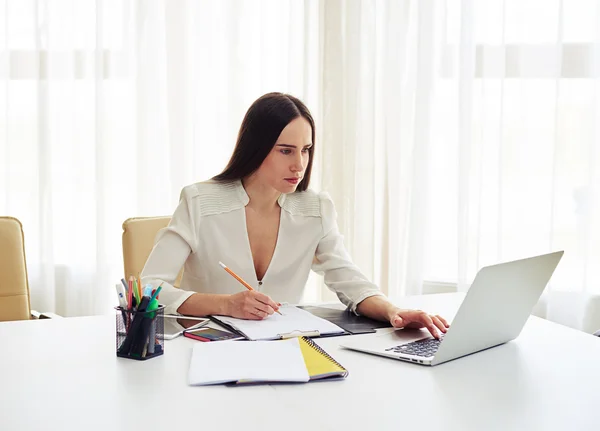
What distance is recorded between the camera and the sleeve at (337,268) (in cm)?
198

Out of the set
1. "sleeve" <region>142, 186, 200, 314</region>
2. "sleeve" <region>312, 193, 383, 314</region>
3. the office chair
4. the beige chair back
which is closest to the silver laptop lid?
"sleeve" <region>312, 193, 383, 314</region>

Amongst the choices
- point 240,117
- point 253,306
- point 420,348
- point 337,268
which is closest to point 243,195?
point 337,268

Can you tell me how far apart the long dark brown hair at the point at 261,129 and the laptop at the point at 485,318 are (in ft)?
→ 2.39

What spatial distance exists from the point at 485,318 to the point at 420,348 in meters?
0.16

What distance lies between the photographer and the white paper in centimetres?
130

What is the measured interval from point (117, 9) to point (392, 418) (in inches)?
114

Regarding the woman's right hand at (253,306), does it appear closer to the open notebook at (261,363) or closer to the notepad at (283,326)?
the notepad at (283,326)

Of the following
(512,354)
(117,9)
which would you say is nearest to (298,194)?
(512,354)

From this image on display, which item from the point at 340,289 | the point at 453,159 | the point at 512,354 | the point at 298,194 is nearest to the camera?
the point at 512,354

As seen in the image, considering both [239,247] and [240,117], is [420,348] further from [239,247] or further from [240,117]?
[240,117]

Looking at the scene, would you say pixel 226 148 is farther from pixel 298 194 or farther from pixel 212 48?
pixel 298 194

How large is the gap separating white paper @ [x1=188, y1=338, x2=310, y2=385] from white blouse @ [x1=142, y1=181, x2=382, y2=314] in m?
0.54

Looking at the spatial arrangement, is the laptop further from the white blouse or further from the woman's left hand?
the white blouse

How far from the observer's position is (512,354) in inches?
61.3
